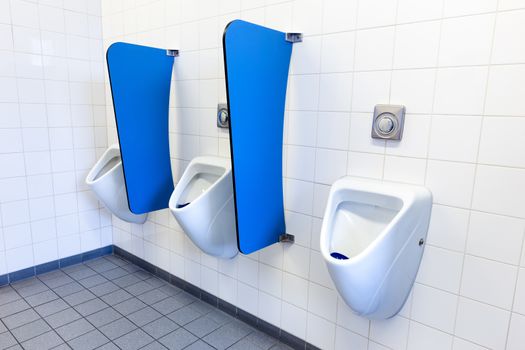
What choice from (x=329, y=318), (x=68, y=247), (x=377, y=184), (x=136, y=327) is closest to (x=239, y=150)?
(x=377, y=184)

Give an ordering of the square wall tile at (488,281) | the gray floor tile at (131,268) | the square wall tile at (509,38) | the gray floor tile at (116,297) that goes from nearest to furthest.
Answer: the square wall tile at (509,38) → the square wall tile at (488,281) → the gray floor tile at (116,297) → the gray floor tile at (131,268)

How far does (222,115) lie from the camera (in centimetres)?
205

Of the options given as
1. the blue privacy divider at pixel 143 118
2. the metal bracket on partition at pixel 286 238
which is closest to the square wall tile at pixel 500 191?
the metal bracket on partition at pixel 286 238

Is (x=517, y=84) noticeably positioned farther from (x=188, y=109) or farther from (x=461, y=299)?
(x=188, y=109)

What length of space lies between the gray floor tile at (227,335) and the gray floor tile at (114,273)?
3.46ft

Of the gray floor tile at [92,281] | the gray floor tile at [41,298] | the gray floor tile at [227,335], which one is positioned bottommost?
the gray floor tile at [227,335]

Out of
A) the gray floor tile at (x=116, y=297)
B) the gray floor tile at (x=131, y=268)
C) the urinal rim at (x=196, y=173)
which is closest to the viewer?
the urinal rim at (x=196, y=173)

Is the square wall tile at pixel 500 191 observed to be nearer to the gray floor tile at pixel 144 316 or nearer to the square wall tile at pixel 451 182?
the square wall tile at pixel 451 182

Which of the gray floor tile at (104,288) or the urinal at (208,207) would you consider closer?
the urinal at (208,207)

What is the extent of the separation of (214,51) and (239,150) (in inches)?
32.1

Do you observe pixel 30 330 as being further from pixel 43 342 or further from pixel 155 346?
pixel 155 346

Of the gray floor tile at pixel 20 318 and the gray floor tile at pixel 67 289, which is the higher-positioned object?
the gray floor tile at pixel 67 289

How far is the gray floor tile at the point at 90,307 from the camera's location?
7.36 feet

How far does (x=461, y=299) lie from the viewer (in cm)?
136
